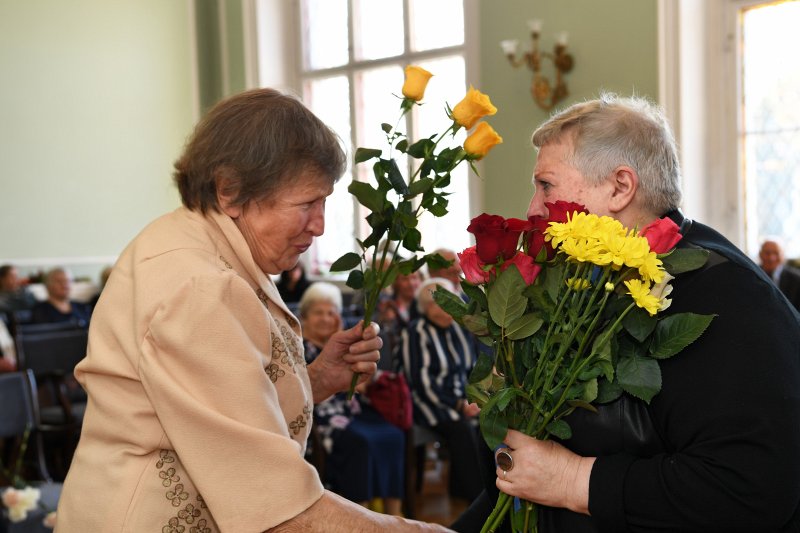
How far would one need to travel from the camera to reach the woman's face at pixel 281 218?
1.56 m

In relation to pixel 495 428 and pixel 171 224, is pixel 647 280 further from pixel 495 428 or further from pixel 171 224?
pixel 171 224

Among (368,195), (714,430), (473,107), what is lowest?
(714,430)

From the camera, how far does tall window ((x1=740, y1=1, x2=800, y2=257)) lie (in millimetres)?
6273

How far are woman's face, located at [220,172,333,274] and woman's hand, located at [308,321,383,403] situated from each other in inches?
12.9

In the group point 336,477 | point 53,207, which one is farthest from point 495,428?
point 53,207

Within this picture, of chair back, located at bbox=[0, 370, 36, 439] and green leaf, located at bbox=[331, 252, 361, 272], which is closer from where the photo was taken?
green leaf, located at bbox=[331, 252, 361, 272]

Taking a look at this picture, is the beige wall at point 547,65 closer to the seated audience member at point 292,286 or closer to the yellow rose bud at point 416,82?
the seated audience member at point 292,286

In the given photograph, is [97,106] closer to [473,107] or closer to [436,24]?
[436,24]

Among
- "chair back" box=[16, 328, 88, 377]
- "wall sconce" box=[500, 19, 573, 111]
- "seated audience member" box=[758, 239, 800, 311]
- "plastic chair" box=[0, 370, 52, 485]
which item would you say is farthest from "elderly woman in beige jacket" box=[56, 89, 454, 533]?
"wall sconce" box=[500, 19, 573, 111]

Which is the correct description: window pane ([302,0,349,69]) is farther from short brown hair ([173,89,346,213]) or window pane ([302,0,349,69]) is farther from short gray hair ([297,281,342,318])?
short brown hair ([173,89,346,213])

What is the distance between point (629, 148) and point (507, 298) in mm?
385

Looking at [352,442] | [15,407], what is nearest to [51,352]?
[15,407]

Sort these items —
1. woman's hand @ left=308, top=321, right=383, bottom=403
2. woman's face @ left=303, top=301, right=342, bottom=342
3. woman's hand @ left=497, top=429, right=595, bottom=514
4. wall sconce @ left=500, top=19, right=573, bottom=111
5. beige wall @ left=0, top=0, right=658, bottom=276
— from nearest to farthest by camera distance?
woman's hand @ left=497, top=429, right=595, bottom=514 < woman's hand @ left=308, top=321, right=383, bottom=403 < woman's face @ left=303, top=301, right=342, bottom=342 < wall sconce @ left=500, top=19, right=573, bottom=111 < beige wall @ left=0, top=0, right=658, bottom=276

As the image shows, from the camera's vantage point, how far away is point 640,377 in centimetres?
133
